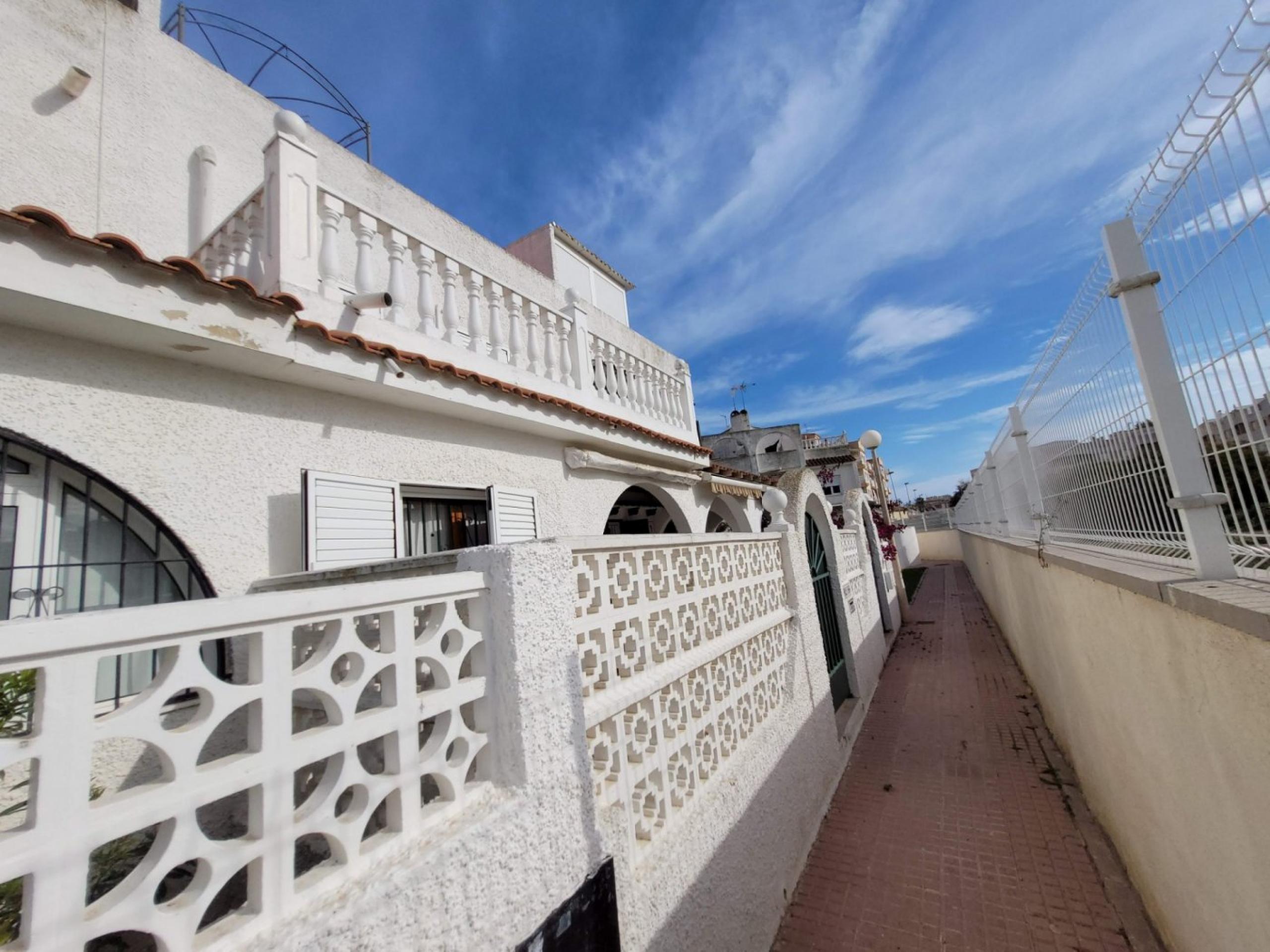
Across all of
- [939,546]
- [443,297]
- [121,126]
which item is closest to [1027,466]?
[443,297]

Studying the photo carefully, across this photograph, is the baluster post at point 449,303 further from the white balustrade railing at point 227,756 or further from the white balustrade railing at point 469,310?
the white balustrade railing at point 227,756

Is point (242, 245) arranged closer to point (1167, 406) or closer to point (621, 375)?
point (621, 375)

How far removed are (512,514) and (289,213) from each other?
3007 millimetres

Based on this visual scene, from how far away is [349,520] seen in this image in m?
3.96

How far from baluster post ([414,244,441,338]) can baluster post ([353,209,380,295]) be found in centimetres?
43

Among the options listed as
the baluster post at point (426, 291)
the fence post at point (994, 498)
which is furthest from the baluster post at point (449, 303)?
the fence post at point (994, 498)

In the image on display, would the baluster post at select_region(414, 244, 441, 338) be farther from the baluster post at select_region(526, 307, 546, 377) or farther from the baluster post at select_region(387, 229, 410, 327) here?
the baluster post at select_region(526, 307, 546, 377)

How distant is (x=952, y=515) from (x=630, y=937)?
36979 mm

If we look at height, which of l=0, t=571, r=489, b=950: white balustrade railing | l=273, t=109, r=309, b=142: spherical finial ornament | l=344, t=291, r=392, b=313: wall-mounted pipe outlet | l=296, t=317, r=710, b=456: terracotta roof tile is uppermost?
l=273, t=109, r=309, b=142: spherical finial ornament

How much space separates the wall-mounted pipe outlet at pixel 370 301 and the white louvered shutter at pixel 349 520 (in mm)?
1361

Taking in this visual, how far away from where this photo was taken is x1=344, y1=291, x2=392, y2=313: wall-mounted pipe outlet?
423 cm

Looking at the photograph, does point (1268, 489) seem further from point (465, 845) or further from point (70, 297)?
point (70, 297)

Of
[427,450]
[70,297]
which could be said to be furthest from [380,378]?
[70,297]

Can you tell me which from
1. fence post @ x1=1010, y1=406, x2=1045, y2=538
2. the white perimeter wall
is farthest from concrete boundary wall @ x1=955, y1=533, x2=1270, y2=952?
the white perimeter wall
